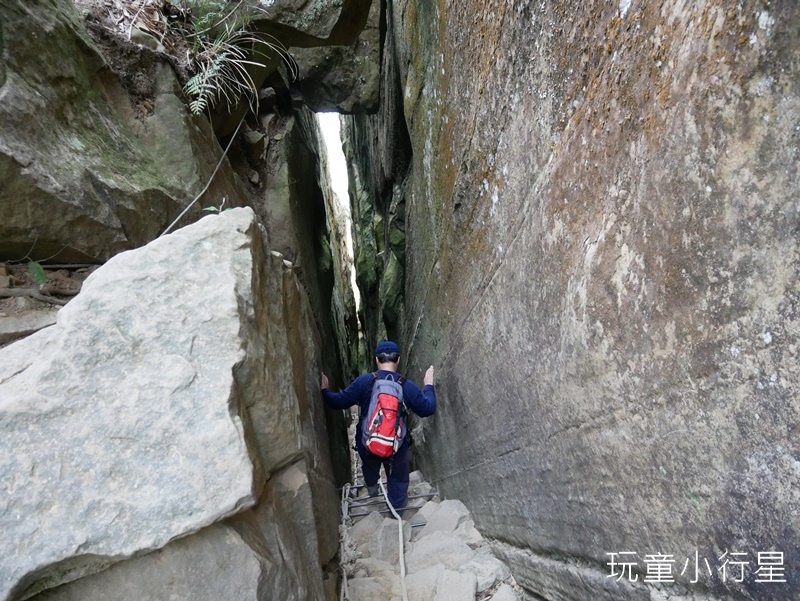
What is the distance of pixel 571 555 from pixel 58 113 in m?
3.46

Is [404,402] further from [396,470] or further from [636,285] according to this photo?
[636,285]

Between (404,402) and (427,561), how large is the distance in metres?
1.66

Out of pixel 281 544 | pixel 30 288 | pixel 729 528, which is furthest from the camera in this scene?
pixel 30 288

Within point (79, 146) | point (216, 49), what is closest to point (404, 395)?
point (79, 146)

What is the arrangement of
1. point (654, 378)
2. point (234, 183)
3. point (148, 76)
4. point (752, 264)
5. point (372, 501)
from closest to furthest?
point (752, 264), point (654, 378), point (148, 76), point (234, 183), point (372, 501)

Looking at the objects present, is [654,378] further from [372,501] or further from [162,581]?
[372,501]

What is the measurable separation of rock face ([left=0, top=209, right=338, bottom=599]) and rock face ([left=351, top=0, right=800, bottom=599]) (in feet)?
4.04

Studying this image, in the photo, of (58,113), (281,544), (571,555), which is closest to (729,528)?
(571,555)

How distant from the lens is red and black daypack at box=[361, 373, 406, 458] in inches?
163

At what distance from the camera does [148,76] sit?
139 inches

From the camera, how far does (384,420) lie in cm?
418

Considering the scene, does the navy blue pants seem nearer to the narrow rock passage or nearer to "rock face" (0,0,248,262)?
the narrow rock passage

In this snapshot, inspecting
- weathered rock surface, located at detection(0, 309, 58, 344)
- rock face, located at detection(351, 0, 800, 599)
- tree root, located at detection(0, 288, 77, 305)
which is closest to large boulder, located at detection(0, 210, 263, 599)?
weathered rock surface, located at detection(0, 309, 58, 344)

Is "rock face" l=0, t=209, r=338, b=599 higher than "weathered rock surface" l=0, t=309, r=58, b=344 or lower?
lower
